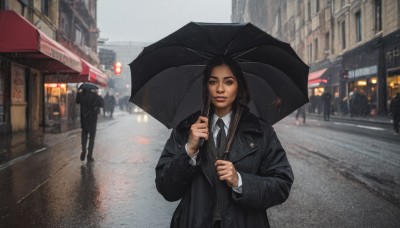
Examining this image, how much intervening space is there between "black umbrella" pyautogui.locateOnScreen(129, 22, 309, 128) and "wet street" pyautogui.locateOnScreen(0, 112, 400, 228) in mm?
2240

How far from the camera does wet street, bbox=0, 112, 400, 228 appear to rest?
14.5 ft

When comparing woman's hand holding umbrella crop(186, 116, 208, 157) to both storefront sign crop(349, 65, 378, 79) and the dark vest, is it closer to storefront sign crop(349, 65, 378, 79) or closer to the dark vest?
the dark vest

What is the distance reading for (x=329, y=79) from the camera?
34125 millimetres

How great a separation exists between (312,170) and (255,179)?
595cm

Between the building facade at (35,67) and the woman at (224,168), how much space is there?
11.5 meters

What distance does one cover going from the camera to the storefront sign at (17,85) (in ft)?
50.8

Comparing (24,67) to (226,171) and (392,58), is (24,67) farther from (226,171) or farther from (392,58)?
(392,58)

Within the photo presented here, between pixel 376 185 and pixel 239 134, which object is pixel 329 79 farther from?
pixel 239 134

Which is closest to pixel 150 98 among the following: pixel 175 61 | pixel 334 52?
pixel 175 61

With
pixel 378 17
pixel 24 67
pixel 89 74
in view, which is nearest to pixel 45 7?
pixel 89 74

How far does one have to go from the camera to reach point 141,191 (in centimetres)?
581

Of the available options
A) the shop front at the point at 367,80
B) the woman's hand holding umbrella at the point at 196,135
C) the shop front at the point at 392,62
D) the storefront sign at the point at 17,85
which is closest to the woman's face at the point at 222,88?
the woman's hand holding umbrella at the point at 196,135

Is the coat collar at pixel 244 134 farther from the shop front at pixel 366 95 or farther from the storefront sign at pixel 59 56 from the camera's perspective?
the shop front at pixel 366 95

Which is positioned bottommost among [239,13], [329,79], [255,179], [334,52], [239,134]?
[255,179]
